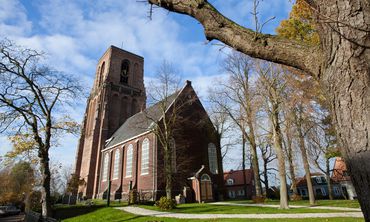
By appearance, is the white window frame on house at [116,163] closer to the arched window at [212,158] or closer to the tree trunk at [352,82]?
the arched window at [212,158]

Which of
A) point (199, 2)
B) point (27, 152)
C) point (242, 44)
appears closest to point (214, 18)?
point (199, 2)

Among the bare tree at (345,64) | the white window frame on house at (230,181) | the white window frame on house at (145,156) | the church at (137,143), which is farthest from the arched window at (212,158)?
the bare tree at (345,64)

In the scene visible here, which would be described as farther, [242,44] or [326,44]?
[242,44]

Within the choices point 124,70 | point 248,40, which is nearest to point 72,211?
point 248,40

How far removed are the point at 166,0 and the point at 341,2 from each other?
6.91 ft

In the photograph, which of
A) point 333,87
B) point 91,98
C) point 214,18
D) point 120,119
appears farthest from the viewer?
point 91,98

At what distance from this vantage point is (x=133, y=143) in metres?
30.4

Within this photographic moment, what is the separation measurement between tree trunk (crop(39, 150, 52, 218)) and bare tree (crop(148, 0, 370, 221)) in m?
16.8

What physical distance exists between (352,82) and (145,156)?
1053 inches

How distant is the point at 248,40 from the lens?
2.90m

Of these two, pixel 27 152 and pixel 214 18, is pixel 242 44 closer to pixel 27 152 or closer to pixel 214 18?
pixel 214 18

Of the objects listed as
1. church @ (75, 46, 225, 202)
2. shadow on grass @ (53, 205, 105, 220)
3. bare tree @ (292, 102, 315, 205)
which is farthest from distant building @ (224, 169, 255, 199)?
shadow on grass @ (53, 205, 105, 220)

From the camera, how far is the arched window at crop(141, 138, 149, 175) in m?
26.9

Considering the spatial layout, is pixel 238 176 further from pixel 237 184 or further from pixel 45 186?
pixel 45 186
